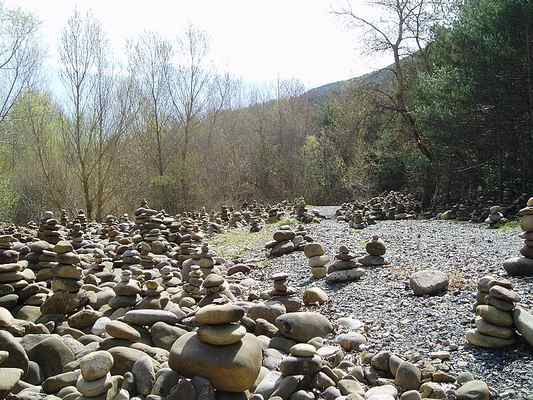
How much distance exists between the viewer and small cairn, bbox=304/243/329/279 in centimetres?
680

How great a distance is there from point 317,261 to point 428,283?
2.01 metres

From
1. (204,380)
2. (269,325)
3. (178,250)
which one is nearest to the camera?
(204,380)

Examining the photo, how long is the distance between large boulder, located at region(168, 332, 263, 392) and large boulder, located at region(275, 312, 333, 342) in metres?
1.01

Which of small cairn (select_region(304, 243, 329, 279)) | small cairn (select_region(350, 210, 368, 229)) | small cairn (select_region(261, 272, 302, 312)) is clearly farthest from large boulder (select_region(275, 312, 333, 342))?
small cairn (select_region(350, 210, 368, 229))

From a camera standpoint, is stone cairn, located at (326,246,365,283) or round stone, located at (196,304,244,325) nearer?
round stone, located at (196,304,244,325)

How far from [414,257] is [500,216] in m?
4.11

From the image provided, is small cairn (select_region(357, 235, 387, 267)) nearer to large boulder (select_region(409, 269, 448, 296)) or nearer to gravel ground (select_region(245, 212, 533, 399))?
gravel ground (select_region(245, 212, 533, 399))

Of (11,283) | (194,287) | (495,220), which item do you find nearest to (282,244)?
(194,287)

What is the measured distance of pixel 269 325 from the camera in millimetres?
4547

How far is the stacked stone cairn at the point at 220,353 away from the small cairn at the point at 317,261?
338 cm

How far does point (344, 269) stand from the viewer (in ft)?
21.1

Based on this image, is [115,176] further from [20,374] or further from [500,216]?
[20,374]

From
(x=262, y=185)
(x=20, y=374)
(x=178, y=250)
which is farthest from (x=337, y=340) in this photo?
(x=262, y=185)

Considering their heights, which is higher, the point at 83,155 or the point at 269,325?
the point at 83,155
